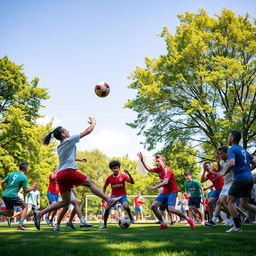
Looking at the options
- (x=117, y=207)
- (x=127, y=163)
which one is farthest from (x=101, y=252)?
(x=127, y=163)

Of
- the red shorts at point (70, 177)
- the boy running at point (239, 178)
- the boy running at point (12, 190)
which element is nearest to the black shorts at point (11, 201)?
the boy running at point (12, 190)

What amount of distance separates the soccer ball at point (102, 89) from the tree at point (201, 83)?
12643mm

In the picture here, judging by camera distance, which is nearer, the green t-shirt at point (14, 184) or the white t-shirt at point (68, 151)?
the white t-shirt at point (68, 151)

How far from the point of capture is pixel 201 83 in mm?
22547

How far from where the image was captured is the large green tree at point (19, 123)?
26078 millimetres

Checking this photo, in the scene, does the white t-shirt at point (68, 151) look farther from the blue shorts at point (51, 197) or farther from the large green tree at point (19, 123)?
the large green tree at point (19, 123)

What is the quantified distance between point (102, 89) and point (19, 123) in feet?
62.3

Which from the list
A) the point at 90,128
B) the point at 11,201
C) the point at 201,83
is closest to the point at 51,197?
the point at 11,201

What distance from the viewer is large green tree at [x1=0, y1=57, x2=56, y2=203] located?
26078 millimetres

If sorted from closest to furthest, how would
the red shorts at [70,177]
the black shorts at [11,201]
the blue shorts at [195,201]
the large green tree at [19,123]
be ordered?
the red shorts at [70,177]
the black shorts at [11,201]
the blue shorts at [195,201]
the large green tree at [19,123]

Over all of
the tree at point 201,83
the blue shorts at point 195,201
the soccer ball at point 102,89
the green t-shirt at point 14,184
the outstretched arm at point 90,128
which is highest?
the tree at point 201,83

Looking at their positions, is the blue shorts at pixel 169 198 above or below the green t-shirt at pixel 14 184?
below

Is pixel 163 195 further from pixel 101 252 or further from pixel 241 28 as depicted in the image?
pixel 241 28

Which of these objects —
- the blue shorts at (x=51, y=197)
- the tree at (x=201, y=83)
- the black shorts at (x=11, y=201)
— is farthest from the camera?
the tree at (x=201, y=83)
